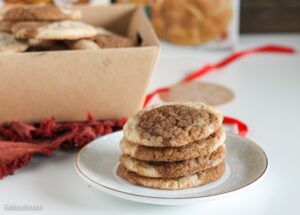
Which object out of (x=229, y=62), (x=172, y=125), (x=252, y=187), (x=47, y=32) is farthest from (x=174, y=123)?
(x=229, y=62)

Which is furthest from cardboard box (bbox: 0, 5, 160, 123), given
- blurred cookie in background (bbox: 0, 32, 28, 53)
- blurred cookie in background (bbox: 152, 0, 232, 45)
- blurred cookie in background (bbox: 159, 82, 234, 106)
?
blurred cookie in background (bbox: 152, 0, 232, 45)

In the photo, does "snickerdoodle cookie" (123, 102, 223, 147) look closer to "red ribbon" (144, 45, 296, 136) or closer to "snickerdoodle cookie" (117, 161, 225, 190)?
"snickerdoodle cookie" (117, 161, 225, 190)

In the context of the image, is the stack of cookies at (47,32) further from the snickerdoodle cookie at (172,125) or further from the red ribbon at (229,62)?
the snickerdoodle cookie at (172,125)

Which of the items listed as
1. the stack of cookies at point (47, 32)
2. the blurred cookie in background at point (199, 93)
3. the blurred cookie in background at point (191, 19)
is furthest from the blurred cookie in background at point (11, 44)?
the blurred cookie in background at point (191, 19)

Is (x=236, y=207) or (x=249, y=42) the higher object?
(x=236, y=207)

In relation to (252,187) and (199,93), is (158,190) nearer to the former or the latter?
(252,187)

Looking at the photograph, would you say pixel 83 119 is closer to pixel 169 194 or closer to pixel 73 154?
pixel 73 154

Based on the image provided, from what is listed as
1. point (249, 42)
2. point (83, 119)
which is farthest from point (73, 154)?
point (249, 42)
